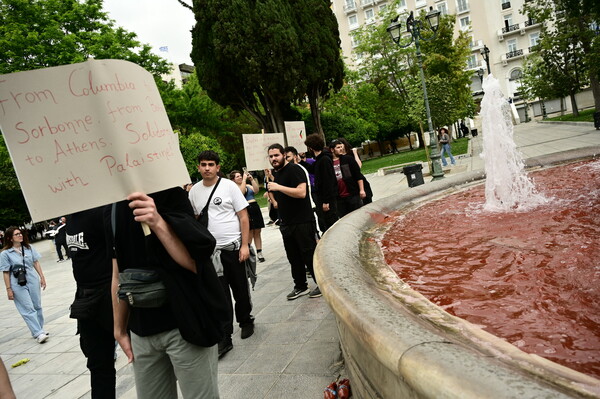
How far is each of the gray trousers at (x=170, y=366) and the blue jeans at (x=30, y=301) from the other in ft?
14.9

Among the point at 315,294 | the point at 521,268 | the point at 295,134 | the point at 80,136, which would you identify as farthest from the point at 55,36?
the point at 521,268

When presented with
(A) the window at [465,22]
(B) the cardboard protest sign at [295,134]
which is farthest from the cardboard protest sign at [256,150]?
(A) the window at [465,22]

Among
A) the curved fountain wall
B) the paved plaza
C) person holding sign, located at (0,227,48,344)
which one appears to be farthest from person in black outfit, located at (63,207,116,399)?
person holding sign, located at (0,227,48,344)

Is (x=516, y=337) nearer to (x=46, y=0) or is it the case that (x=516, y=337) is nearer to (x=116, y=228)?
(x=116, y=228)

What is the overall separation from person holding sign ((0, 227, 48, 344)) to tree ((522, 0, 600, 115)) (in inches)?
932

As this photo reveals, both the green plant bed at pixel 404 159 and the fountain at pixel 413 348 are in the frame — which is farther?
the green plant bed at pixel 404 159

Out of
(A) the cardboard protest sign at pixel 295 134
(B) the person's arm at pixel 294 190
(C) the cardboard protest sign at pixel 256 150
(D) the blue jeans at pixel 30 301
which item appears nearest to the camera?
(B) the person's arm at pixel 294 190

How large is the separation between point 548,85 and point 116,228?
3914cm

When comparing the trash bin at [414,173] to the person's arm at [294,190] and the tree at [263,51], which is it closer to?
the person's arm at [294,190]

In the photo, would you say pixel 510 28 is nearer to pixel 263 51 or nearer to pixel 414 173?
pixel 263 51

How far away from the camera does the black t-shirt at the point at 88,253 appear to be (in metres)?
2.82

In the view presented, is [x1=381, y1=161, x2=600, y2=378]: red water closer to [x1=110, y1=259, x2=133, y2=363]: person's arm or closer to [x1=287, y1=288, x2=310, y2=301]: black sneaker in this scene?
[x1=287, y1=288, x2=310, y2=301]: black sneaker

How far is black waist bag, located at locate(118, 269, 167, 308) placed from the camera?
1888 millimetres

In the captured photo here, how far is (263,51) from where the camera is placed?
19.5 meters
